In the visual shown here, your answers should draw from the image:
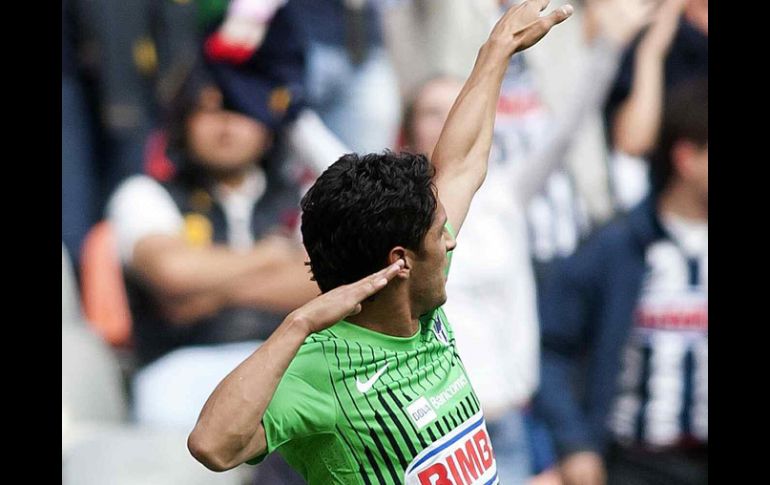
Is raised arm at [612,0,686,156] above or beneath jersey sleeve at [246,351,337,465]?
above

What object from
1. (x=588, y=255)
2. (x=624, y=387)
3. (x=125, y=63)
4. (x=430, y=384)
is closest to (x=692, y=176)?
(x=588, y=255)

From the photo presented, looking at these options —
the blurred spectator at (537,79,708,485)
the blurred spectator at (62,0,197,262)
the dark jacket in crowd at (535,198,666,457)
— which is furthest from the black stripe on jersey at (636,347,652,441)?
the blurred spectator at (62,0,197,262)

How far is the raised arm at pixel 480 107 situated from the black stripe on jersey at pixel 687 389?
102 inches

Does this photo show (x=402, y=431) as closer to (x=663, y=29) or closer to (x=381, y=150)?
(x=381, y=150)

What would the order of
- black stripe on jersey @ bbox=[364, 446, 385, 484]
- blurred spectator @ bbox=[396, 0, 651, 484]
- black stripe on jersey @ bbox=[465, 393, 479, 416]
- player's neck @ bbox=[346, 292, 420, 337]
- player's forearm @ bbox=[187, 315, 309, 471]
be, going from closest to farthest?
player's forearm @ bbox=[187, 315, 309, 471] → black stripe on jersey @ bbox=[364, 446, 385, 484] → player's neck @ bbox=[346, 292, 420, 337] → black stripe on jersey @ bbox=[465, 393, 479, 416] → blurred spectator @ bbox=[396, 0, 651, 484]

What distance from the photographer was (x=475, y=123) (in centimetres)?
328

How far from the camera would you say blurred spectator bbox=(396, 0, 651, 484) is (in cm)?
538

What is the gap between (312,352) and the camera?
2553 millimetres

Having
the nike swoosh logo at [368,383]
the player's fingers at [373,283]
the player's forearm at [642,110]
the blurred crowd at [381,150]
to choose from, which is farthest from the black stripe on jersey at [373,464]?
the player's forearm at [642,110]

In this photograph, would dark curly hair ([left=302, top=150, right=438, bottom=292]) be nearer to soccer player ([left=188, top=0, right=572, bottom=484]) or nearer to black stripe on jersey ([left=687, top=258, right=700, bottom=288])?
soccer player ([left=188, top=0, right=572, bottom=484])

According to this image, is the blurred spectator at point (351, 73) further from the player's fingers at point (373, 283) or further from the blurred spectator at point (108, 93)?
the player's fingers at point (373, 283)

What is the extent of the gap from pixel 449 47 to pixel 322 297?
3.14 metres

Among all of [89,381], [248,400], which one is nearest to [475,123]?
[248,400]

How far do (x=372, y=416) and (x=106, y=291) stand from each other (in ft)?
9.92
